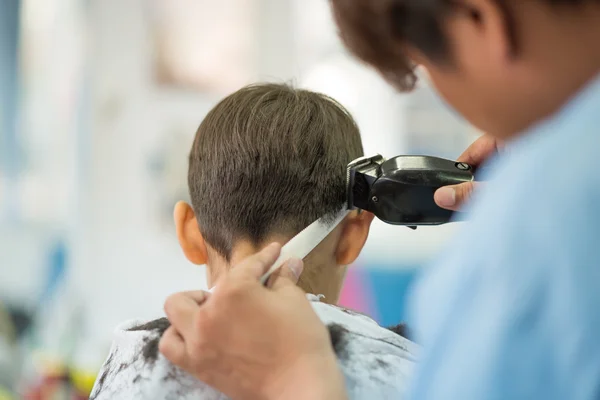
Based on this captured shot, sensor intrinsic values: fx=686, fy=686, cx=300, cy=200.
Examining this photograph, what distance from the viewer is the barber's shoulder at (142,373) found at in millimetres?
686

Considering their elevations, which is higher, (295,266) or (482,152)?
(482,152)

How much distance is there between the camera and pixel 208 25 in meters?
2.38

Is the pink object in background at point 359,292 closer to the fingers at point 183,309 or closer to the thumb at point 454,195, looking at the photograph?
the thumb at point 454,195

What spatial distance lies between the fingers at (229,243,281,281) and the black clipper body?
22cm

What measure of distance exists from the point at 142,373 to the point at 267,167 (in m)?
0.27

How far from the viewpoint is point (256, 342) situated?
21.2 inches

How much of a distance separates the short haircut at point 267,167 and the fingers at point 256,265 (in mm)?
185

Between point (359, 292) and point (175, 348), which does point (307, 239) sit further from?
point (359, 292)

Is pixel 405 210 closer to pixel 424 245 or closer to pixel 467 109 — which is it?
pixel 467 109

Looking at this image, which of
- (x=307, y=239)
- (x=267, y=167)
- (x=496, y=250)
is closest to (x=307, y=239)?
(x=307, y=239)

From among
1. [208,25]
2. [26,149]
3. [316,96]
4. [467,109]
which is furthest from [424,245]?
[467,109]

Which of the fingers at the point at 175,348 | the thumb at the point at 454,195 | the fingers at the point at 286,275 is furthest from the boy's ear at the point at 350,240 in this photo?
the fingers at the point at 175,348

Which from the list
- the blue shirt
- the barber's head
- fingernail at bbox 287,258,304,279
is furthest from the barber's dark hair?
fingernail at bbox 287,258,304,279

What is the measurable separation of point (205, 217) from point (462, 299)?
0.54 meters
